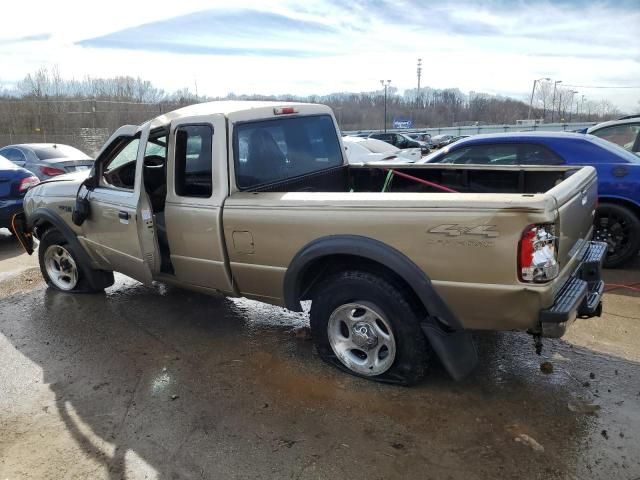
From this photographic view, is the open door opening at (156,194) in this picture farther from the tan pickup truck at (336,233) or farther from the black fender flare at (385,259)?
the black fender flare at (385,259)

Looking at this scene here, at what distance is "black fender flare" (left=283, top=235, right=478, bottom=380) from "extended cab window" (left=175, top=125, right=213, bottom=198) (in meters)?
1.14

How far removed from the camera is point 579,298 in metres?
3.00

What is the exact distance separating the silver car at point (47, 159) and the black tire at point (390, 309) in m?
9.85

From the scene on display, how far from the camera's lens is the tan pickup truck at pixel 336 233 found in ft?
9.20

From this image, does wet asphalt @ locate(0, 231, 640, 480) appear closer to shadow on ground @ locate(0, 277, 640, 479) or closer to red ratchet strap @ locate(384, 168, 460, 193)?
shadow on ground @ locate(0, 277, 640, 479)

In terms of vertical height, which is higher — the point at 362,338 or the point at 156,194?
the point at 156,194

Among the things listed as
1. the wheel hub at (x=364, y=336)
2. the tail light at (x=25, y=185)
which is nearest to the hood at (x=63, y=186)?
the tail light at (x=25, y=185)

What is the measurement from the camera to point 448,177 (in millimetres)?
4938

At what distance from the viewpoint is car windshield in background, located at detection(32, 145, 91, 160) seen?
A: 38.0 feet

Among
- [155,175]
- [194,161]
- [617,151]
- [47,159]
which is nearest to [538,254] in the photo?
[194,161]

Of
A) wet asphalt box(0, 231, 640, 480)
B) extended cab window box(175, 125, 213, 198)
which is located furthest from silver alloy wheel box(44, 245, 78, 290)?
extended cab window box(175, 125, 213, 198)

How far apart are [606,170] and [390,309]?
4099 millimetres

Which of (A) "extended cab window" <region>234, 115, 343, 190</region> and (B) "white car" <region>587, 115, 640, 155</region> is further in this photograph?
(B) "white car" <region>587, 115, 640, 155</region>

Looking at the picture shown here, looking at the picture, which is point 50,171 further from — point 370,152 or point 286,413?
point 286,413
